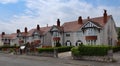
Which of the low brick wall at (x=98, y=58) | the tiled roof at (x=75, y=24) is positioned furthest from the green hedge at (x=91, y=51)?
the tiled roof at (x=75, y=24)

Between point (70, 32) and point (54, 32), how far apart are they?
6.15m

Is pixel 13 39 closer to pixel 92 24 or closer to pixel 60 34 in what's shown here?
pixel 60 34

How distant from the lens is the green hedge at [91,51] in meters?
39.8

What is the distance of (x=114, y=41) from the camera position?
68688mm

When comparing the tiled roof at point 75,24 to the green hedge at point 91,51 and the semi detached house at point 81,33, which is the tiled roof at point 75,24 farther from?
the green hedge at point 91,51

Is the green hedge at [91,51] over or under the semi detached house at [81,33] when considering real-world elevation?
under

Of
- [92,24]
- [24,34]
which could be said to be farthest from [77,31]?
[24,34]

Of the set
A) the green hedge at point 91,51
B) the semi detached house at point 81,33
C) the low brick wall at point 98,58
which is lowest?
the low brick wall at point 98,58

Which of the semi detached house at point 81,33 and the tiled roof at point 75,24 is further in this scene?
the tiled roof at point 75,24

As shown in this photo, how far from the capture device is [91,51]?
41.6 m

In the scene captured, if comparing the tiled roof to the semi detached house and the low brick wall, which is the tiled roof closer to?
the semi detached house

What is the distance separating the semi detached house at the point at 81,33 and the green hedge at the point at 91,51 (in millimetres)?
18620

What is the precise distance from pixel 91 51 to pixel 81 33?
2728cm

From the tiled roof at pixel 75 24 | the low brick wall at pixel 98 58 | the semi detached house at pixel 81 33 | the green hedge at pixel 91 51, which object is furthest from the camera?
the tiled roof at pixel 75 24
